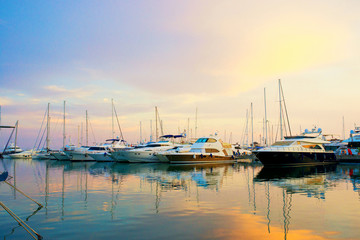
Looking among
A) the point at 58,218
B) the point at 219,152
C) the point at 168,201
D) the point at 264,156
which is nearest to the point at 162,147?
the point at 219,152

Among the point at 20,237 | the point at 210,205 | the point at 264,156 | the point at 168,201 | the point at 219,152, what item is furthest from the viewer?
the point at 219,152

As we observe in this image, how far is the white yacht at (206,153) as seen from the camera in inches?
1634

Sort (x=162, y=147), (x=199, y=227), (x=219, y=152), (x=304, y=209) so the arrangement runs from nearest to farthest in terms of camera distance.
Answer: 1. (x=199, y=227)
2. (x=304, y=209)
3. (x=219, y=152)
4. (x=162, y=147)

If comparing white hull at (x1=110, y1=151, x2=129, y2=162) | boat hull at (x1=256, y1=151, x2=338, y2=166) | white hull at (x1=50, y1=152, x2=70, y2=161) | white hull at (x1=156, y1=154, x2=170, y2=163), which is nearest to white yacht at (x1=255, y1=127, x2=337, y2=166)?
boat hull at (x1=256, y1=151, x2=338, y2=166)

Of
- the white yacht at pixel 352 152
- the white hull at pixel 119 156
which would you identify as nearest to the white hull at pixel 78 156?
the white hull at pixel 119 156

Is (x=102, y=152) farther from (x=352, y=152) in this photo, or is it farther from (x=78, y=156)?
(x=352, y=152)

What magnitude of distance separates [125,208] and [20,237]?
440 centimetres

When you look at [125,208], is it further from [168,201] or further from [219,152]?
[219,152]

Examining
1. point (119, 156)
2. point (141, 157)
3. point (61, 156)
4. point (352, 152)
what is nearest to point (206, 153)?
point (141, 157)

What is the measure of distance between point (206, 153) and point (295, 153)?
13.3 m

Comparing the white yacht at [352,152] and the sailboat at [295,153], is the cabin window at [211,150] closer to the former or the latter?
the sailboat at [295,153]

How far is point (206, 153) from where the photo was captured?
141ft

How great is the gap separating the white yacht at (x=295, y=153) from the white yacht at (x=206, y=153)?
34.2ft

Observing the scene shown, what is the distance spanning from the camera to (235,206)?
12.6 meters
